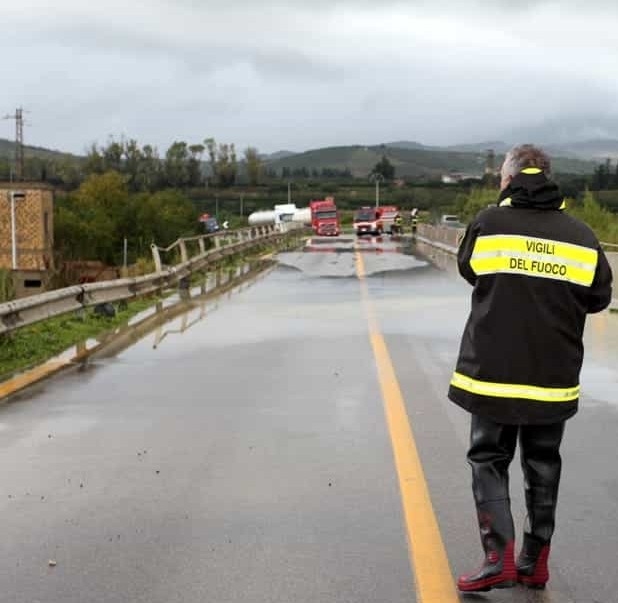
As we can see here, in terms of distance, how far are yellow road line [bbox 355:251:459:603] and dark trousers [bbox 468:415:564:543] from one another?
412 millimetres

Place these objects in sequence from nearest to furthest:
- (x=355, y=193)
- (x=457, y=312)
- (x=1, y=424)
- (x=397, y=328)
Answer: (x=1, y=424)
(x=397, y=328)
(x=457, y=312)
(x=355, y=193)

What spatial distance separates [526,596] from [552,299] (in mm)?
1262

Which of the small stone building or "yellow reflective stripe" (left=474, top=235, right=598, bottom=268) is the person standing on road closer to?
"yellow reflective stripe" (left=474, top=235, right=598, bottom=268)

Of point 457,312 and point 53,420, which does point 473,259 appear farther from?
point 457,312

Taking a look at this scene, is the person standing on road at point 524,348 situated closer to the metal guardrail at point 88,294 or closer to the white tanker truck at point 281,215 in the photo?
the metal guardrail at point 88,294

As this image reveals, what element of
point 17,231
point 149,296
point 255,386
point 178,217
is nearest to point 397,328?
point 255,386

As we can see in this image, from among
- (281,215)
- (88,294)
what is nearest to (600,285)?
(88,294)

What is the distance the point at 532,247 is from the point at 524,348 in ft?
1.36

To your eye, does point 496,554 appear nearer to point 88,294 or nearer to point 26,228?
point 88,294

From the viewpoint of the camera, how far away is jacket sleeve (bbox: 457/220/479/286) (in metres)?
4.74

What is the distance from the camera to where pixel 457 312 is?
58.3 ft

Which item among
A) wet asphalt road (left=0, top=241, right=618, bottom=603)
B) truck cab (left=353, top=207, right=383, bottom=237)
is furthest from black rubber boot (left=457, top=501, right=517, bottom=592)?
truck cab (left=353, top=207, right=383, bottom=237)

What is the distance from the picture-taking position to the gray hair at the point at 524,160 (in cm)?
486

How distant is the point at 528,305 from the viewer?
4621mm
